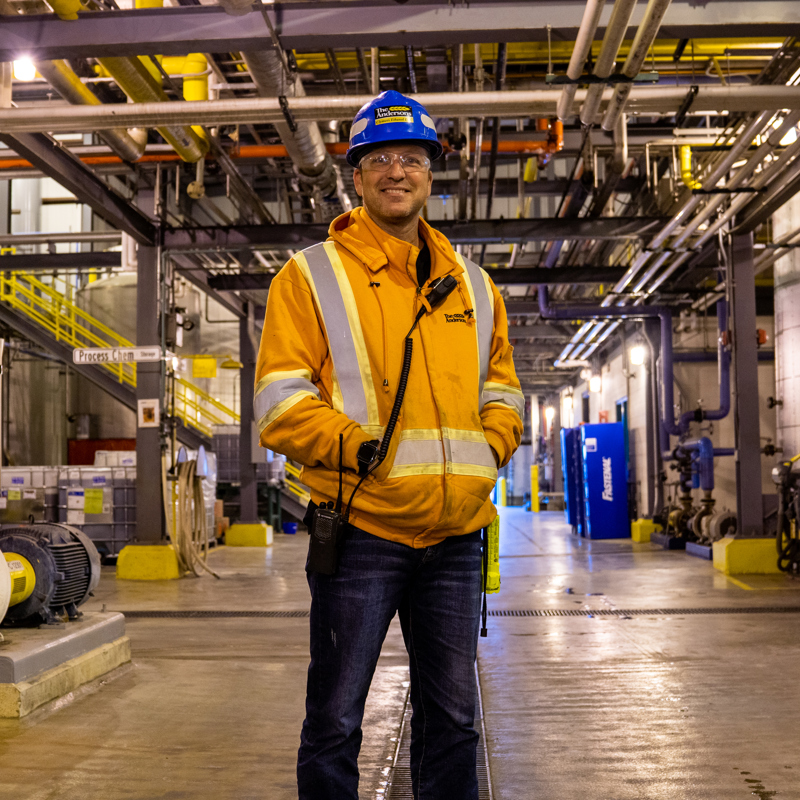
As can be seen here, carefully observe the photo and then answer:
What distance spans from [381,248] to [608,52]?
350 centimetres

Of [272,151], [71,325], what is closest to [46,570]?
[272,151]

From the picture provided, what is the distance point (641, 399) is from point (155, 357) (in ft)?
31.5

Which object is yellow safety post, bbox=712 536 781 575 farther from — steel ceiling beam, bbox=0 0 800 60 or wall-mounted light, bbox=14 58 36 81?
wall-mounted light, bbox=14 58 36 81

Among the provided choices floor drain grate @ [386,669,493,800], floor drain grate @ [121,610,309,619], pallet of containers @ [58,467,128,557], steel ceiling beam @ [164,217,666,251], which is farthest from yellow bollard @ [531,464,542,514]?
floor drain grate @ [386,669,493,800]

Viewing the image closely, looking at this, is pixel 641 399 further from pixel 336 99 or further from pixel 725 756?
pixel 725 756

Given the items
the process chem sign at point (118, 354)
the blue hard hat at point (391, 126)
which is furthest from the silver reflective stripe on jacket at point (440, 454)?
the process chem sign at point (118, 354)

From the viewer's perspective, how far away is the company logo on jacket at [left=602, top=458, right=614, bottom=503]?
49.5 ft

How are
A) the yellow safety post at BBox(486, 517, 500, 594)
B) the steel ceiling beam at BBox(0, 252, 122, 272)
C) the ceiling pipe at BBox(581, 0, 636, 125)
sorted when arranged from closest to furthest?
1. the yellow safety post at BBox(486, 517, 500, 594)
2. the ceiling pipe at BBox(581, 0, 636, 125)
3. the steel ceiling beam at BBox(0, 252, 122, 272)

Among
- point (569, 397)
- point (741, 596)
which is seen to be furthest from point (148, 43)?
point (569, 397)

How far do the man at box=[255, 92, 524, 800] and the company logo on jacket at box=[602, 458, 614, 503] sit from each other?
13.6m

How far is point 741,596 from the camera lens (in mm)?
7430

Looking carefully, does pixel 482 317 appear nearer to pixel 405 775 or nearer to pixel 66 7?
pixel 405 775

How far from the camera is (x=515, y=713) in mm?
3836

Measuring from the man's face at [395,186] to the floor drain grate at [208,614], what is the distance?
5.30 metres
